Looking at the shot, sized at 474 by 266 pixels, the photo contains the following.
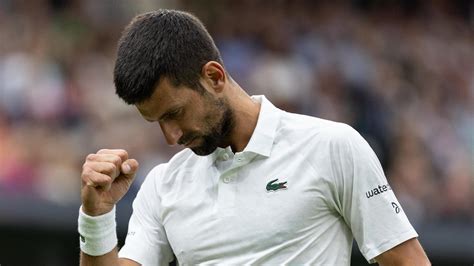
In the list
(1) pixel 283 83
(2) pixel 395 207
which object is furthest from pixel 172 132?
(1) pixel 283 83

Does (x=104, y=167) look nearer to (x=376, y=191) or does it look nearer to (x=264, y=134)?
(x=264, y=134)

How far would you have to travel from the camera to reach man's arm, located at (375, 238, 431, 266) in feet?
14.0

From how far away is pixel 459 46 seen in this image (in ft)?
46.2

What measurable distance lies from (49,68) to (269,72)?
2.18m

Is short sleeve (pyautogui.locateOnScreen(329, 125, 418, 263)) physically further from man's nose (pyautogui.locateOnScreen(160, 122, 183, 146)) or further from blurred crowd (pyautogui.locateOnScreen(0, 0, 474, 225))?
blurred crowd (pyautogui.locateOnScreen(0, 0, 474, 225))

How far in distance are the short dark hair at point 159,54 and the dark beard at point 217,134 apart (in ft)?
0.47

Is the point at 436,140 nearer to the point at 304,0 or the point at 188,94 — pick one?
the point at 304,0

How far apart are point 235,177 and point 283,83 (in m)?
7.26

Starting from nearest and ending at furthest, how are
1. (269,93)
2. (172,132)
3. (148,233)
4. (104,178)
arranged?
(104,178)
(172,132)
(148,233)
(269,93)

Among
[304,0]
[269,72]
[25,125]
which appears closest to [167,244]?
[25,125]

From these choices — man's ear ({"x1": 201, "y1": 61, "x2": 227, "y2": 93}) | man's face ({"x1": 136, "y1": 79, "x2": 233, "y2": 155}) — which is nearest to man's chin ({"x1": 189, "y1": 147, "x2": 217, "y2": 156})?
man's face ({"x1": 136, "y1": 79, "x2": 233, "y2": 155})

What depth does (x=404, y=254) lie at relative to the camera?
430 centimetres

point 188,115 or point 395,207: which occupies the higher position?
point 188,115

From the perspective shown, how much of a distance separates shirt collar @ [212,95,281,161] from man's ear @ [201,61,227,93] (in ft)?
0.77
